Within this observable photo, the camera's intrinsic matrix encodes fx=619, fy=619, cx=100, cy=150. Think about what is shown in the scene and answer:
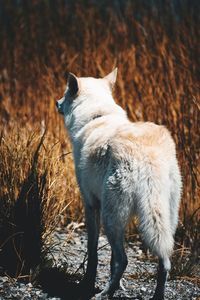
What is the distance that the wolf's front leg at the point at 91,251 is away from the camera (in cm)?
377

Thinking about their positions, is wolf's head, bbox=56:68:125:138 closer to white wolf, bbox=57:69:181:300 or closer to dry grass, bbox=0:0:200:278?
white wolf, bbox=57:69:181:300

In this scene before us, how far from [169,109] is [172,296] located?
1.95m

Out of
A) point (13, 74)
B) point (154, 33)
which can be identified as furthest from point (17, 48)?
point (154, 33)

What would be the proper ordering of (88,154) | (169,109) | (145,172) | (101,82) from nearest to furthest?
(145,172) < (88,154) < (101,82) < (169,109)

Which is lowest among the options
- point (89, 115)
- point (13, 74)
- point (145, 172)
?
point (145, 172)

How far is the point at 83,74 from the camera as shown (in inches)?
277

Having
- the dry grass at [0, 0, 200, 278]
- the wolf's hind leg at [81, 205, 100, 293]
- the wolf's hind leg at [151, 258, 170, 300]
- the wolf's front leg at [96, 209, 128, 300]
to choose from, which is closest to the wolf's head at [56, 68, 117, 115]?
the dry grass at [0, 0, 200, 278]

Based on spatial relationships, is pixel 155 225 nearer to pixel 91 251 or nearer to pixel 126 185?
pixel 126 185

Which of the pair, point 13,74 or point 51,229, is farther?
point 13,74

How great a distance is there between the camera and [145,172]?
3.29 meters

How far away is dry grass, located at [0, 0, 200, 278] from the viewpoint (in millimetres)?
4527

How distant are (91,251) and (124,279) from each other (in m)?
0.45

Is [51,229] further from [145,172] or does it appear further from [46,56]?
[46,56]

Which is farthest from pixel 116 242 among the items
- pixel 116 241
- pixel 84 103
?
pixel 84 103
